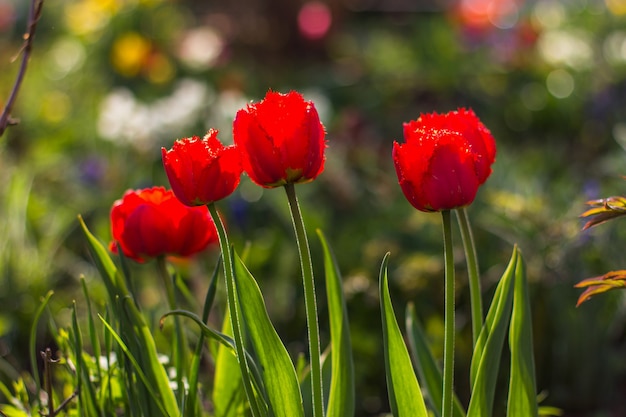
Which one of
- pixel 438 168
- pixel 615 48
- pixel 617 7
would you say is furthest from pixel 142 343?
pixel 617 7

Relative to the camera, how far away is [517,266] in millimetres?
1248

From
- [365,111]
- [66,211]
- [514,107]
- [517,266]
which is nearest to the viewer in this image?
[517,266]

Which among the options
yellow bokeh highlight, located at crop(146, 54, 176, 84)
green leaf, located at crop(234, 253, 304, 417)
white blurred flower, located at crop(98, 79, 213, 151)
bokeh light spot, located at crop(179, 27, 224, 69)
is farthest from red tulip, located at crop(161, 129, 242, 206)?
bokeh light spot, located at crop(179, 27, 224, 69)

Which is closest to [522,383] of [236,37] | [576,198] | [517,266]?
[517,266]

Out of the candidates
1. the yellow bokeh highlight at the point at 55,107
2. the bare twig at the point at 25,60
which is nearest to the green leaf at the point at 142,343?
the bare twig at the point at 25,60

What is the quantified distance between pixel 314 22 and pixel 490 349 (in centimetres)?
618

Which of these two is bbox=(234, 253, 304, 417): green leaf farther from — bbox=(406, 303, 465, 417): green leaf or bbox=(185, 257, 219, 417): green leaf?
bbox=(406, 303, 465, 417): green leaf

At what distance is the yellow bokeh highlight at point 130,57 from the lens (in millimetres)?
5707

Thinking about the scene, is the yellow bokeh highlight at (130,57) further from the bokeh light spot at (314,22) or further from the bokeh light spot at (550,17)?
the bokeh light spot at (550,17)

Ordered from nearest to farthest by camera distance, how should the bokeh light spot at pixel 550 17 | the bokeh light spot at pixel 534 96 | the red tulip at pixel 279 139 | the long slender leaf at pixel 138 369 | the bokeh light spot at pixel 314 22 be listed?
the red tulip at pixel 279 139, the long slender leaf at pixel 138 369, the bokeh light spot at pixel 534 96, the bokeh light spot at pixel 550 17, the bokeh light spot at pixel 314 22

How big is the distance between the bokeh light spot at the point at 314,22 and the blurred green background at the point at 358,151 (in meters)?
0.02

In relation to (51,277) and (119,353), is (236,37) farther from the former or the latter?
(119,353)

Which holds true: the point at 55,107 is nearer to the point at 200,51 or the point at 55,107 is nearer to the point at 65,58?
the point at 200,51

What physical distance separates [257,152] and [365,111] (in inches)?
170
